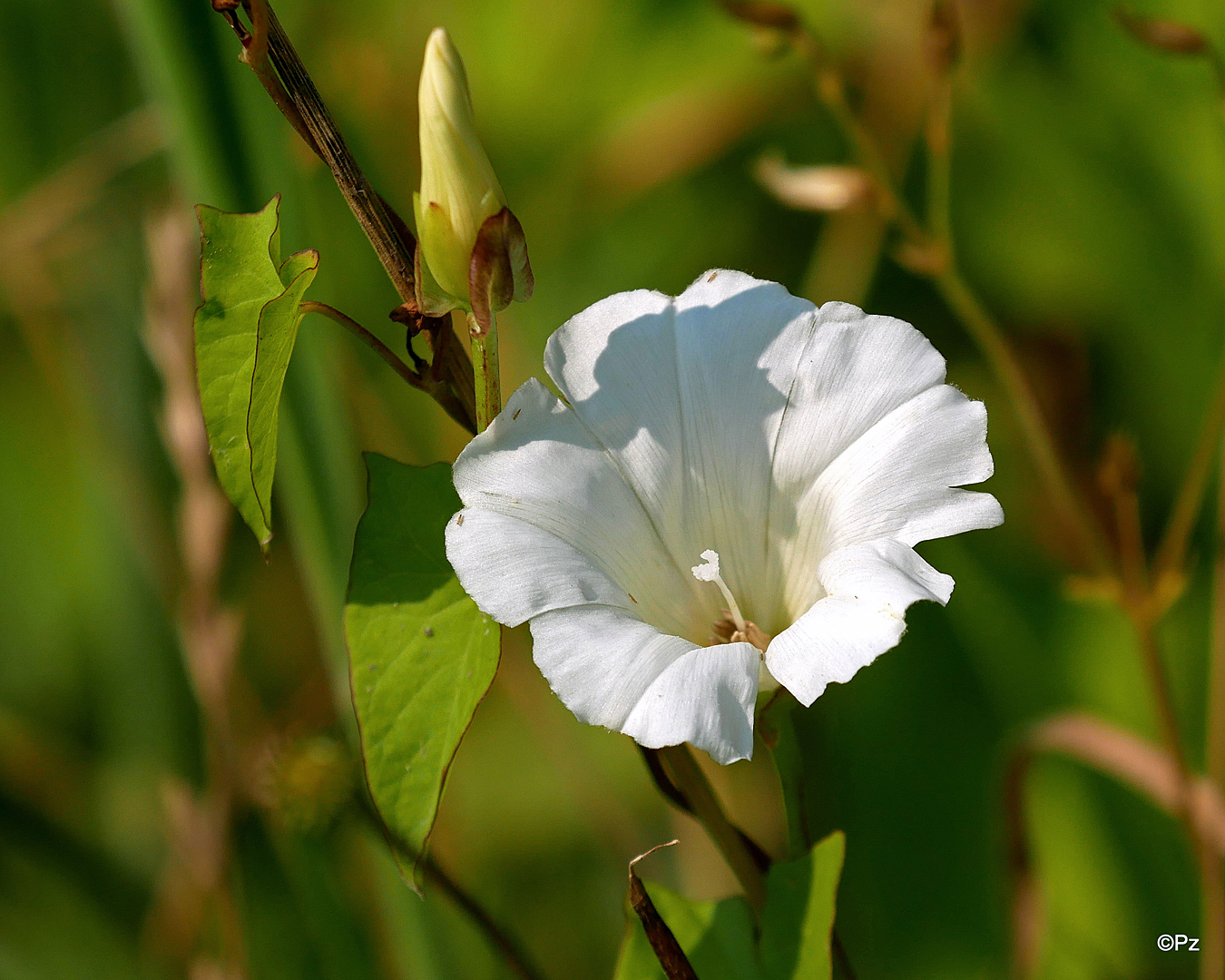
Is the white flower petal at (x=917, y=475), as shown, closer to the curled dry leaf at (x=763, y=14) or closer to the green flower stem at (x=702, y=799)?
the green flower stem at (x=702, y=799)

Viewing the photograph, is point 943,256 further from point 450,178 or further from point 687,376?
point 450,178

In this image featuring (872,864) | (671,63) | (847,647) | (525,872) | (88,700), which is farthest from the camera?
(671,63)

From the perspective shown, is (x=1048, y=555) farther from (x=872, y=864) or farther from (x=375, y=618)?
(x=375, y=618)

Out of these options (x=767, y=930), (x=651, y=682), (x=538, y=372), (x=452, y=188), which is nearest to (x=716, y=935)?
(x=767, y=930)

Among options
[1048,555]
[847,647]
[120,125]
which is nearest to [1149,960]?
[1048,555]

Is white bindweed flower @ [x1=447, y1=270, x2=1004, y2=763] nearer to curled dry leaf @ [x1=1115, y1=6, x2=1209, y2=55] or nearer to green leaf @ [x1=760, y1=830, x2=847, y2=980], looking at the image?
green leaf @ [x1=760, y1=830, x2=847, y2=980]

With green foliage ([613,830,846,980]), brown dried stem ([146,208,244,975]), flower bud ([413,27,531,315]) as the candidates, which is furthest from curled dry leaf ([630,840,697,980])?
brown dried stem ([146,208,244,975])
